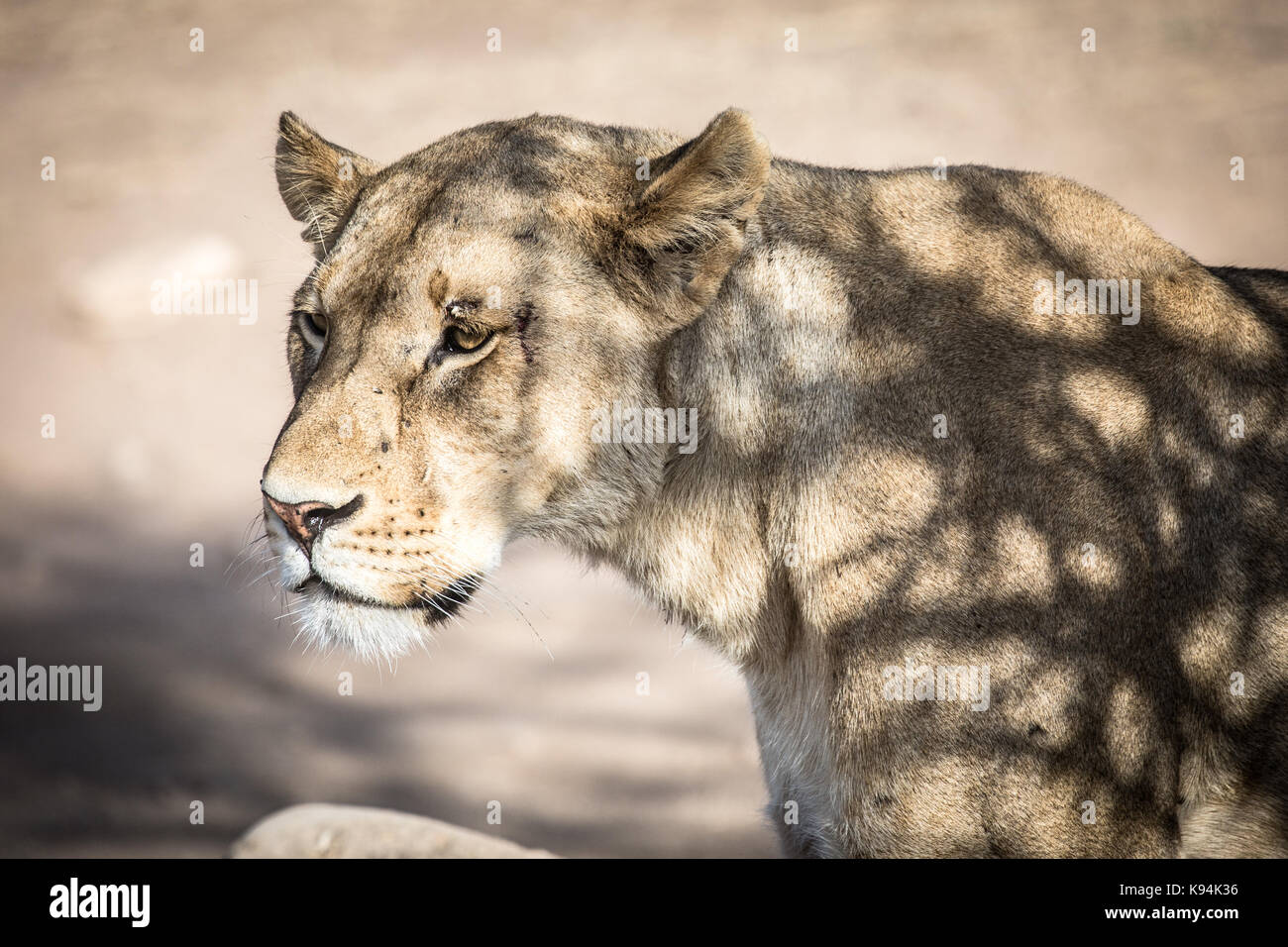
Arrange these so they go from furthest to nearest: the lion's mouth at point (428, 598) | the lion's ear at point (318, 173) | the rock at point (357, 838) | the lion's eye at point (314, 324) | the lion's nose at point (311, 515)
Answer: the lion's ear at point (318, 173) → the rock at point (357, 838) → the lion's eye at point (314, 324) → the lion's mouth at point (428, 598) → the lion's nose at point (311, 515)

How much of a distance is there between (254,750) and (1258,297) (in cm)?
773

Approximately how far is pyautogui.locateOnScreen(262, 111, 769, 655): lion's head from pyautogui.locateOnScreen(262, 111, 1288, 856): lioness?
0.01 meters

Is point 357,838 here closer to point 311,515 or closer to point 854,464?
point 311,515

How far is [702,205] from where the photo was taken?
481cm

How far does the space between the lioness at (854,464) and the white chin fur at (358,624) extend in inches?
0.5

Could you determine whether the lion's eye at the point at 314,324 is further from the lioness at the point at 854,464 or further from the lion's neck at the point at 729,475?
the lion's neck at the point at 729,475

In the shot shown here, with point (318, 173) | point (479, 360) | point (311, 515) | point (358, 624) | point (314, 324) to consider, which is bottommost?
point (358, 624)

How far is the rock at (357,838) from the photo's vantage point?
18.4ft

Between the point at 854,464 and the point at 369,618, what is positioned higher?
the point at 854,464

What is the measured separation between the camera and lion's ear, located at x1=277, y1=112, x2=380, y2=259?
5895mm

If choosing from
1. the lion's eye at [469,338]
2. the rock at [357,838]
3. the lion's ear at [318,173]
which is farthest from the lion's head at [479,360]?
the rock at [357,838]

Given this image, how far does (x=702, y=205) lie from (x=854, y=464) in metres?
1.11

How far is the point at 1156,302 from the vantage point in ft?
16.6

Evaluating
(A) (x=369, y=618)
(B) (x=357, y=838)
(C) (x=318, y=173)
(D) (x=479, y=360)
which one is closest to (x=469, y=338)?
(D) (x=479, y=360)
